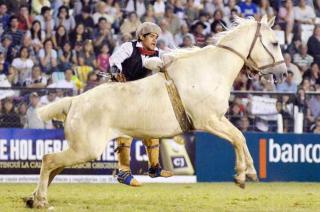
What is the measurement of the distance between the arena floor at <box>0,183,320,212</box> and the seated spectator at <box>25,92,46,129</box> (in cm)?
154

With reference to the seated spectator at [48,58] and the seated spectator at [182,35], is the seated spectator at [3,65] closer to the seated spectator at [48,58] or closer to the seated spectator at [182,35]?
the seated spectator at [48,58]

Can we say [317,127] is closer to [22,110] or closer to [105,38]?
[105,38]

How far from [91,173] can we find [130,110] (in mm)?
6968

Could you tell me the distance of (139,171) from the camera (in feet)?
69.2

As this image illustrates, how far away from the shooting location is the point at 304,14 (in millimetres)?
27000

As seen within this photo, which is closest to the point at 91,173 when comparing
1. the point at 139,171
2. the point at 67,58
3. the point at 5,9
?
the point at 139,171

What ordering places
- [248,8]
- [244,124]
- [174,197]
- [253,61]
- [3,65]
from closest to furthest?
1. [253,61]
2. [174,197]
3. [244,124]
4. [3,65]
5. [248,8]

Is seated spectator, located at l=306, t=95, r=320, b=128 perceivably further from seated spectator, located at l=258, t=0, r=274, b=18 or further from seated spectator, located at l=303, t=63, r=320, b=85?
seated spectator, located at l=258, t=0, r=274, b=18

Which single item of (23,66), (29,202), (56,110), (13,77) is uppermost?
(23,66)

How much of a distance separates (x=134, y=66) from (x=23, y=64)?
7.75 meters

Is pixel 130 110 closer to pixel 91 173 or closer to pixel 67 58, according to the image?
pixel 91 173

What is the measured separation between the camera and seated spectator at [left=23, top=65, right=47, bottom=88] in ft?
73.6

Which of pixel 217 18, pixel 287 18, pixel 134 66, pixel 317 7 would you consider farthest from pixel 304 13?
pixel 134 66

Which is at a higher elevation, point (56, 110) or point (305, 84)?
point (305, 84)
